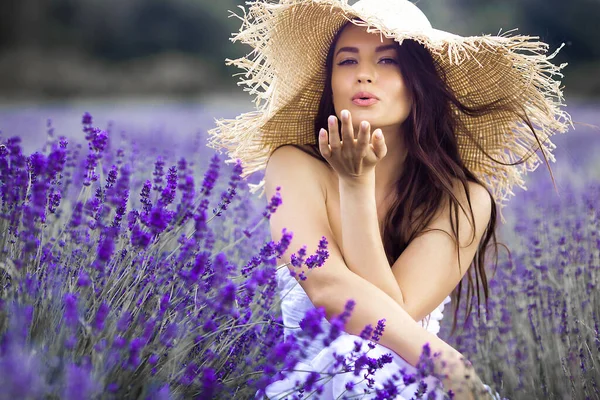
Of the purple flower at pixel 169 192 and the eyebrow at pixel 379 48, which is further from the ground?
the eyebrow at pixel 379 48

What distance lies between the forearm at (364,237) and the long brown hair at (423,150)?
0.30 m

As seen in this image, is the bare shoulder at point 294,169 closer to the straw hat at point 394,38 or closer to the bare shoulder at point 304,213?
the bare shoulder at point 304,213

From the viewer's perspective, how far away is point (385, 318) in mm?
1809

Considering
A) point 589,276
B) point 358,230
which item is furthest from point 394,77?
point 589,276

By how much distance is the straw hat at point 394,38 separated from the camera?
7.39 feet

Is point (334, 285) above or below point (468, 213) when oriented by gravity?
below

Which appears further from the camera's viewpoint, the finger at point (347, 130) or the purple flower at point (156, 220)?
the finger at point (347, 130)

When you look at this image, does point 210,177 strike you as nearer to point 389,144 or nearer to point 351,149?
point 351,149

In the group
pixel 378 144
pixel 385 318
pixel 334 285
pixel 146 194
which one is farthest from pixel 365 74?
pixel 146 194

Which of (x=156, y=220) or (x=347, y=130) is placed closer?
(x=156, y=220)

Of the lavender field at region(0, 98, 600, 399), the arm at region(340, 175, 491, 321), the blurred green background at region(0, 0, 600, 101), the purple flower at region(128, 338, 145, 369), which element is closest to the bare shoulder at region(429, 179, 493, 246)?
the arm at region(340, 175, 491, 321)

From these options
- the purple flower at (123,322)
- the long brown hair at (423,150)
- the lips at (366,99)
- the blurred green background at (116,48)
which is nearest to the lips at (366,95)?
the lips at (366,99)

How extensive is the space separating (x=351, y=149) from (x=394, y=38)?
0.63 meters

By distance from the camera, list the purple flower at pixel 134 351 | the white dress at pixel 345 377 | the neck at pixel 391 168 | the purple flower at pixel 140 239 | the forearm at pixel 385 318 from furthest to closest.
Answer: the neck at pixel 391 168, the forearm at pixel 385 318, the white dress at pixel 345 377, the purple flower at pixel 140 239, the purple flower at pixel 134 351
